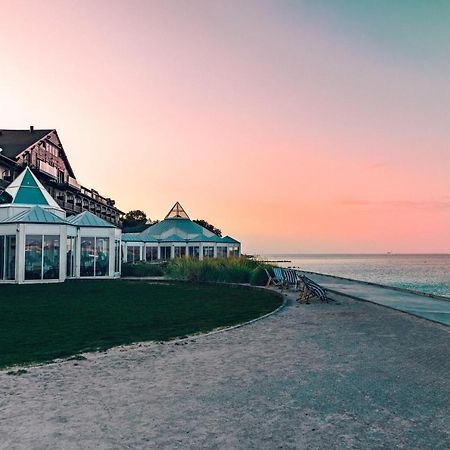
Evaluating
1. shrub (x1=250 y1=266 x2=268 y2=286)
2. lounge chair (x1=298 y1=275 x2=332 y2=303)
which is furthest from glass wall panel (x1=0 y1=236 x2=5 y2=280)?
lounge chair (x1=298 y1=275 x2=332 y2=303)

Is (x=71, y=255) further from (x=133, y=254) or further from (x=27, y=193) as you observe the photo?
(x=133, y=254)

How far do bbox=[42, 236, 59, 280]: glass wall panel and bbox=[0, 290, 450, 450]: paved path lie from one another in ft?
55.8

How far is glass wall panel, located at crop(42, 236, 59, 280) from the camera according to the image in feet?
77.0

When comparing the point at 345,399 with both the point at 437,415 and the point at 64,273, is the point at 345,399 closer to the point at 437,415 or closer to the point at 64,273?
the point at 437,415

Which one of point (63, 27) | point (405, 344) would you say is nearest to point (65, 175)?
point (63, 27)

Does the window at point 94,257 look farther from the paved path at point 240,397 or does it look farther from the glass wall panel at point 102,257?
the paved path at point 240,397

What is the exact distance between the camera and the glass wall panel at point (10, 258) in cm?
2306

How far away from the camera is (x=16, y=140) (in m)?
47.1

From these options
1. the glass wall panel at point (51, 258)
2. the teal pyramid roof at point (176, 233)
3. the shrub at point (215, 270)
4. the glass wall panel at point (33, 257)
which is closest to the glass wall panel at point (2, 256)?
the glass wall panel at point (33, 257)

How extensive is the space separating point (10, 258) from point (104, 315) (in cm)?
1352

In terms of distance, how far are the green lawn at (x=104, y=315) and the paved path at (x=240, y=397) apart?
1123 millimetres

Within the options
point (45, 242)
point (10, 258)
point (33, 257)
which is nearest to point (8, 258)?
point (10, 258)

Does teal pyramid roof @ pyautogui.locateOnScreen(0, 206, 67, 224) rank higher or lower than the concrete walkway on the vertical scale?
higher

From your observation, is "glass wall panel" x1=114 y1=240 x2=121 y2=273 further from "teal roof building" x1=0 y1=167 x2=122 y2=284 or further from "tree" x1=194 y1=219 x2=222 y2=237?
"tree" x1=194 y1=219 x2=222 y2=237
